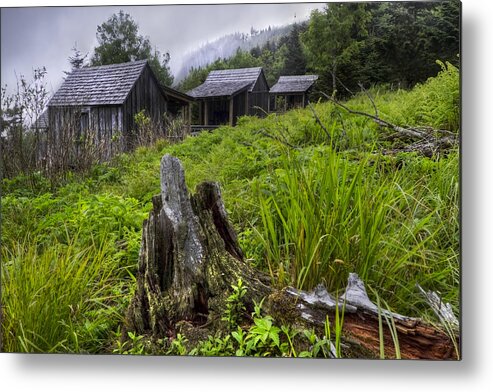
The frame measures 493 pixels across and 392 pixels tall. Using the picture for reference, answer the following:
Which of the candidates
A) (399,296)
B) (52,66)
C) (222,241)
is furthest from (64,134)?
(399,296)

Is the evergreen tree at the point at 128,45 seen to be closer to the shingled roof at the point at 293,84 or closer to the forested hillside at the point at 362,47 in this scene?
the forested hillside at the point at 362,47

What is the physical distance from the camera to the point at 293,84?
284 cm

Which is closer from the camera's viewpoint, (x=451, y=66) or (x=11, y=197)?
(x=451, y=66)

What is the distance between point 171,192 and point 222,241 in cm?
31

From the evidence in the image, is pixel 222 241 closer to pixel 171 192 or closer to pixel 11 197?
pixel 171 192

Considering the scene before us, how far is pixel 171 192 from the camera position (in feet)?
8.70

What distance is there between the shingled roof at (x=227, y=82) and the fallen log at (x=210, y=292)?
1.28ft

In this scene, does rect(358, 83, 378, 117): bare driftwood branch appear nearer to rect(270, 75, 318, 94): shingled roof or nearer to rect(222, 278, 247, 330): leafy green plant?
rect(270, 75, 318, 94): shingled roof

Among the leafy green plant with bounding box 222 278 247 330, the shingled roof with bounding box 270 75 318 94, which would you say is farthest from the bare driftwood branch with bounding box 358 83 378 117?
the leafy green plant with bounding box 222 278 247 330

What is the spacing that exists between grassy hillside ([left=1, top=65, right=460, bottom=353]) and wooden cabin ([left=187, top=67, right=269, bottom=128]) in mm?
65

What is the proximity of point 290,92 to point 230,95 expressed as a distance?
286mm

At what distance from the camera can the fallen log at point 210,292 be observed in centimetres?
263

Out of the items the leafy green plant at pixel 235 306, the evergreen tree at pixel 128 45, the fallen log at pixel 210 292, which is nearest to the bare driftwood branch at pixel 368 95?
the fallen log at pixel 210 292

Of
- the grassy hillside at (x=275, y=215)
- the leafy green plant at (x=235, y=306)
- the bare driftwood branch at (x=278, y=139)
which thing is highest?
the bare driftwood branch at (x=278, y=139)
